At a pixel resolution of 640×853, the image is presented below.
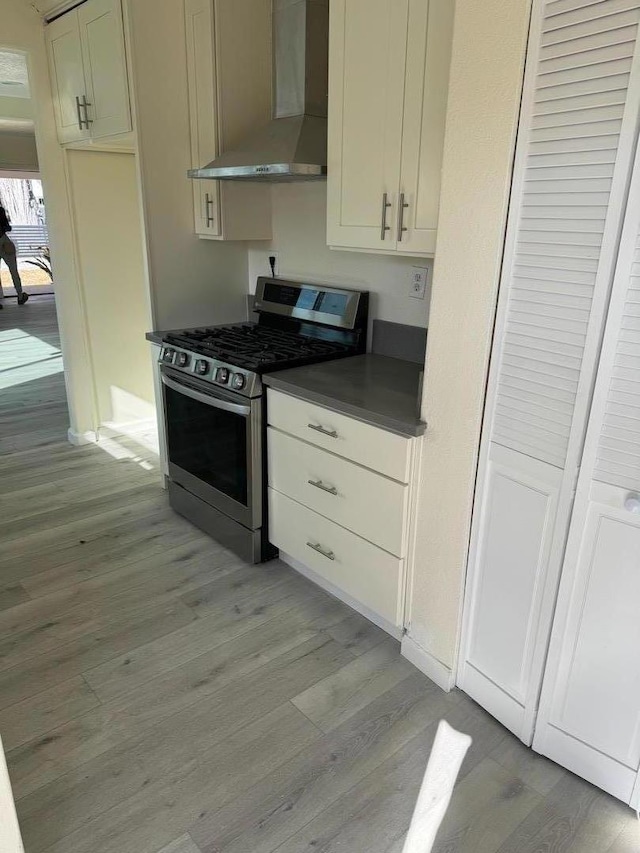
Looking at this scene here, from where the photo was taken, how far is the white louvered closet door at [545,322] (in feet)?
4.24

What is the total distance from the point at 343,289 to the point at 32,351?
5.19 m

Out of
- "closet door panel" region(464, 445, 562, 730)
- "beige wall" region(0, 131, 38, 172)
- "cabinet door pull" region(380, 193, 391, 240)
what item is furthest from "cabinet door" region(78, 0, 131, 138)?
"beige wall" region(0, 131, 38, 172)

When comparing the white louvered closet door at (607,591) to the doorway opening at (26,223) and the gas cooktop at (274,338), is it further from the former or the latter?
the doorway opening at (26,223)

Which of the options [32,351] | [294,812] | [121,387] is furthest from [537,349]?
[32,351]

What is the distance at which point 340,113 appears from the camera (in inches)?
84.9

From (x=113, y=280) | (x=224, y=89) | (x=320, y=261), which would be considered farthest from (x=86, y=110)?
(x=320, y=261)

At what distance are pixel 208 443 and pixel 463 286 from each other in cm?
151

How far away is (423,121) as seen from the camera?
190cm

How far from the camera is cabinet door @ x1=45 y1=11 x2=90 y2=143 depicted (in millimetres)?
3129

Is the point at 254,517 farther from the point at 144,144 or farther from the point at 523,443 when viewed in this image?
the point at 144,144

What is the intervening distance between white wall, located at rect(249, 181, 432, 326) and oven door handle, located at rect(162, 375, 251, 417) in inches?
30.3

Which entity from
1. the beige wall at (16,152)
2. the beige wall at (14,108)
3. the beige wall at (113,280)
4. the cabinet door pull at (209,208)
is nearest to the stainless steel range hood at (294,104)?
the cabinet door pull at (209,208)

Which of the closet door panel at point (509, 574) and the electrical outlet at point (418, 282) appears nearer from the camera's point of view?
the closet door panel at point (509, 574)

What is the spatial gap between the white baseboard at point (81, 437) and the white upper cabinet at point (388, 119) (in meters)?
2.60
